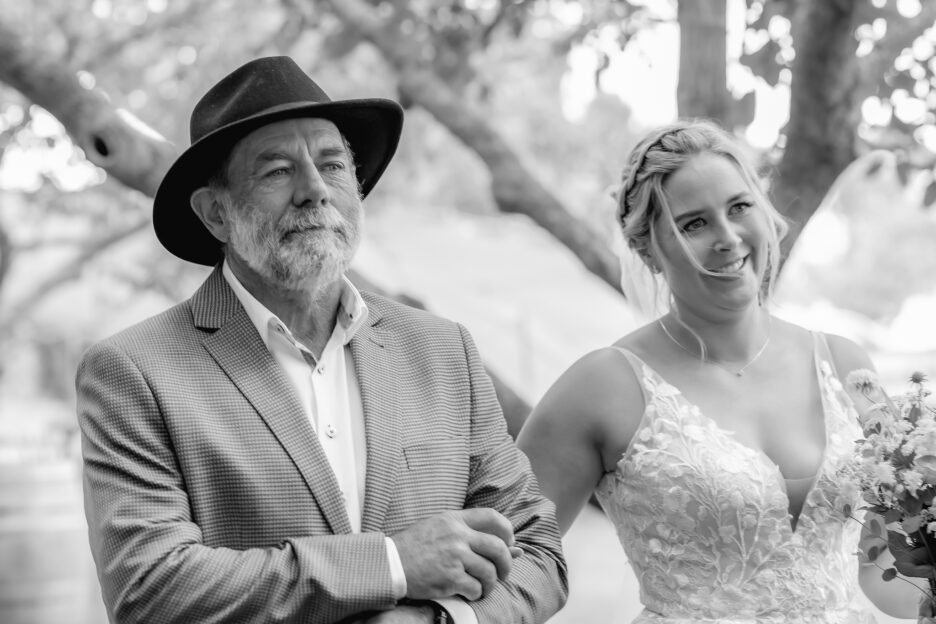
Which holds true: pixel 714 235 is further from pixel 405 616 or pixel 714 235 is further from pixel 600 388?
pixel 405 616

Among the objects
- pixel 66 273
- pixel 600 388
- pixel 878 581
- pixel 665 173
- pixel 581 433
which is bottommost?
pixel 66 273

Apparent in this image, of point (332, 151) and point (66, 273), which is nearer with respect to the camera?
point (332, 151)

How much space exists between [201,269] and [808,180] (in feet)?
18.2

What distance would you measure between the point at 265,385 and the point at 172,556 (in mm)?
435

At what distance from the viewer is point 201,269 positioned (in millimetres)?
8688

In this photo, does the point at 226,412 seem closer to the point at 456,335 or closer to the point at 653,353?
the point at 456,335

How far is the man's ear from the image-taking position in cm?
267

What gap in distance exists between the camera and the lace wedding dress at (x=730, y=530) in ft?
9.67

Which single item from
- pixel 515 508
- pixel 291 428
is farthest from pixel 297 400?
pixel 515 508

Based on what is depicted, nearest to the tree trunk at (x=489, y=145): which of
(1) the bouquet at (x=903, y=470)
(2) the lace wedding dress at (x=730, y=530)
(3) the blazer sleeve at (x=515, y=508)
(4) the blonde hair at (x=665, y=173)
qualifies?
(4) the blonde hair at (x=665, y=173)

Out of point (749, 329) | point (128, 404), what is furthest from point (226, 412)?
point (749, 329)

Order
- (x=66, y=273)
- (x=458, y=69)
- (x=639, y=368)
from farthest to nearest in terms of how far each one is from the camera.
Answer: (x=66, y=273), (x=458, y=69), (x=639, y=368)

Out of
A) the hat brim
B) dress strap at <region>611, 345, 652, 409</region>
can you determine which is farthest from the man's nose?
dress strap at <region>611, 345, 652, 409</region>

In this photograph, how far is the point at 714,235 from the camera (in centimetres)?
302
